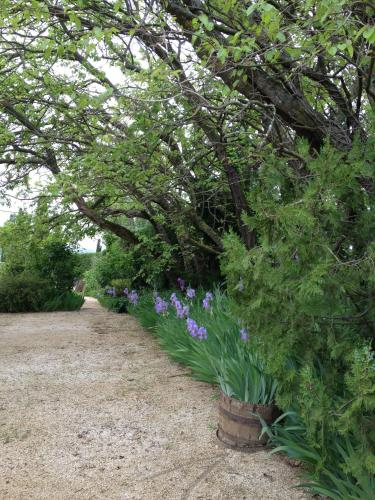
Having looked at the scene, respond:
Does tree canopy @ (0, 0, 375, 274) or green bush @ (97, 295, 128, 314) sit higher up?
tree canopy @ (0, 0, 375, 274)

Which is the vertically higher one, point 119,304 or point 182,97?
point 182,97

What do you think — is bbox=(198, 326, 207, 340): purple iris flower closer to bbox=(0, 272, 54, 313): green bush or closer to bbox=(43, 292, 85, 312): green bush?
bbox=(0, 272, 54, 313): green bush

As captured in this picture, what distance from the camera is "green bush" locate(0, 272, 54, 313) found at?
36.2 feet

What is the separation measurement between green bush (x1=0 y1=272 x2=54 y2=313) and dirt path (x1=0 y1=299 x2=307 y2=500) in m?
5.32

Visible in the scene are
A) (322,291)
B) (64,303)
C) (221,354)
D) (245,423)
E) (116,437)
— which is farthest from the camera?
(64,303)

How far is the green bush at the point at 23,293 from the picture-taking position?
11.0m

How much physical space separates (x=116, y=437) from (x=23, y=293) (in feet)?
27.4

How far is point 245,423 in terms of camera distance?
3.13 m

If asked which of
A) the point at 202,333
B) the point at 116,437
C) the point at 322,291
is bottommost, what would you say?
the point at 116,437

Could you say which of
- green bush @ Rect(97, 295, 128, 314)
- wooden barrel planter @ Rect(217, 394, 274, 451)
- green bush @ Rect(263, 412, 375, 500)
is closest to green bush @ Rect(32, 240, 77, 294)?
green bush @ Rect(97, 295, 128, 314)

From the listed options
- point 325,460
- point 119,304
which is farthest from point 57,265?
point 325,460

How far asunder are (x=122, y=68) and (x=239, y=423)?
153 inches

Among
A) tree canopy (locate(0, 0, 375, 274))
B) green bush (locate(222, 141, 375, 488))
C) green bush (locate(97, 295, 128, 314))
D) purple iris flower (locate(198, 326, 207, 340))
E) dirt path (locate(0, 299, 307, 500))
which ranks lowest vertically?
dirt path (locate(0, 299, 307, 500))

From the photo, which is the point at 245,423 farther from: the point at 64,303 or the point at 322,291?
the point at 64,303
